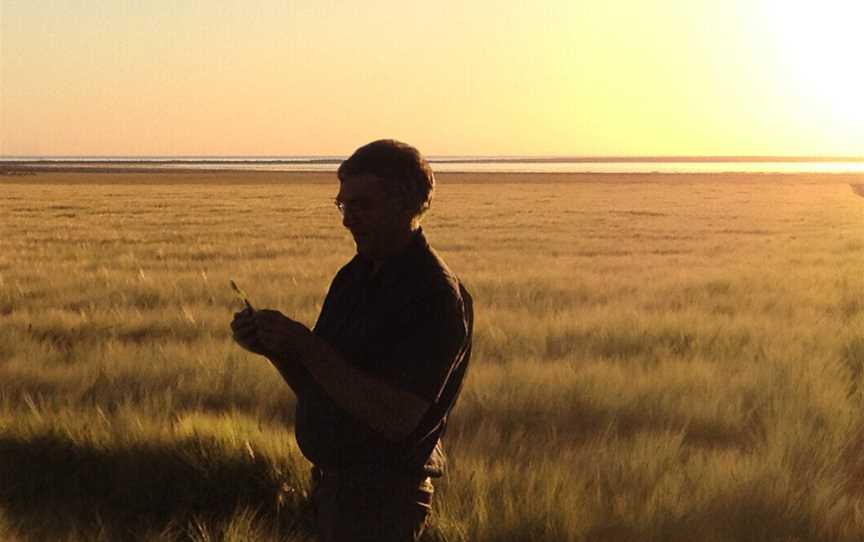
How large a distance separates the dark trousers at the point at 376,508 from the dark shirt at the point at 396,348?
0.03 metres

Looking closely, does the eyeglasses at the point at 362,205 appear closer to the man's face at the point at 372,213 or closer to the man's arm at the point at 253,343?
the man's face at the point at 372,213

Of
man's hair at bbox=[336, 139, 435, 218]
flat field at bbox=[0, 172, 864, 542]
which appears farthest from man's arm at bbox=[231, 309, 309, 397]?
flat field at bbox=[0, 172, 864, 542]

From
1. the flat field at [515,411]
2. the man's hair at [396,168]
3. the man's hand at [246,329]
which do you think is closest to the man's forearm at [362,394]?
the man's hand at [246,329]

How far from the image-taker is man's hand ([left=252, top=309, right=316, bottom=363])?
2.30 meters

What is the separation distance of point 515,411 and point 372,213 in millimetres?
3300

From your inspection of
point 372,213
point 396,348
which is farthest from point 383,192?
point 396,348

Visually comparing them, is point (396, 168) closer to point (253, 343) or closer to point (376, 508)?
point (253, 343)

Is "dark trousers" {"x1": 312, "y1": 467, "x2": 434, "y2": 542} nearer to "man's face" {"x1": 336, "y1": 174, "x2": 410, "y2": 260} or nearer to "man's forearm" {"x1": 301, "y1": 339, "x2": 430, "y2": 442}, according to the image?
"man's forearm" {"x1": 301, "y1": 339, "x2": 430, "y2": 442}

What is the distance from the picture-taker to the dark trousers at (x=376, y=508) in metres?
2.57

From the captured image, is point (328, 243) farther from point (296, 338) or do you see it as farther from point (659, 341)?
point (296, 338)

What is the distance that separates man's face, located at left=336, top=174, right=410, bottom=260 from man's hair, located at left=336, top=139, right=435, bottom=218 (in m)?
0.02

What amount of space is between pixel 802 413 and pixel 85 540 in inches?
141

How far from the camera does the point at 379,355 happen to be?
243cm

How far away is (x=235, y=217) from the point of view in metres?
28.9
